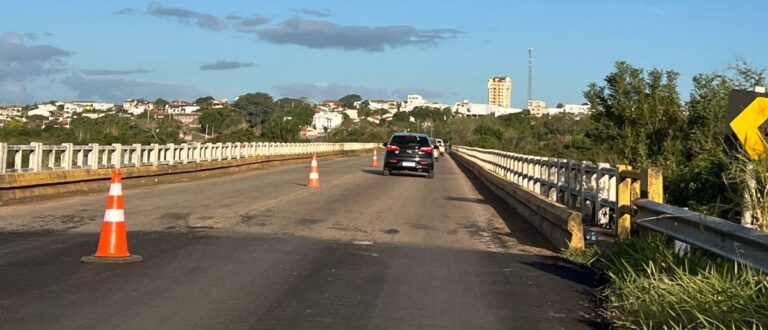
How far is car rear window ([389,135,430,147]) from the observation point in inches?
1255

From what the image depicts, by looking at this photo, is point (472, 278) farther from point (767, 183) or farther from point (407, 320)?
point (767, 183)

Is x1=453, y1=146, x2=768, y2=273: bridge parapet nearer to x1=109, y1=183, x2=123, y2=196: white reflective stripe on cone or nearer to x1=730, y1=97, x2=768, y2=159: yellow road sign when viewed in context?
x1=730, y1=97, x2=768, y2=159: yellow road sign

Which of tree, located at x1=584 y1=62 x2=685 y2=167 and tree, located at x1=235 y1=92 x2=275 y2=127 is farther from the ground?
tree, located at x1=235 y1=92 x2=275 y2=127

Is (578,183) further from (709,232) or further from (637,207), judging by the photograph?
(709,232)

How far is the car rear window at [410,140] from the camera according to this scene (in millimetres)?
31875

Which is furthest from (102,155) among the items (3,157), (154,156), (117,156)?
(3,157)

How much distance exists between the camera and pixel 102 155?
75.2 feet

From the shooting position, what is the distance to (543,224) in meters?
12.7

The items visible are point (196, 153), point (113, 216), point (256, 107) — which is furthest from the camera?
point (256, 107)

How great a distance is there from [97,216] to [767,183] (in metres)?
10.4

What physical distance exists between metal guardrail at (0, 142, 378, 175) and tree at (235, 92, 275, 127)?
94.6 metres

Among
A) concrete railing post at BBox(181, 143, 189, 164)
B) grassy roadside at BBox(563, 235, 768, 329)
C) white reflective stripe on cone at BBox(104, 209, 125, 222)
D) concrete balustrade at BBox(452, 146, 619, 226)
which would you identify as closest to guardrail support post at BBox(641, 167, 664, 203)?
grassy roadside at BBox(563, 235, 768, 329)

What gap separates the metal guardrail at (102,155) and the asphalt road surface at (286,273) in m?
3.11

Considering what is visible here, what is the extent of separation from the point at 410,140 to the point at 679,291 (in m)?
25.9
